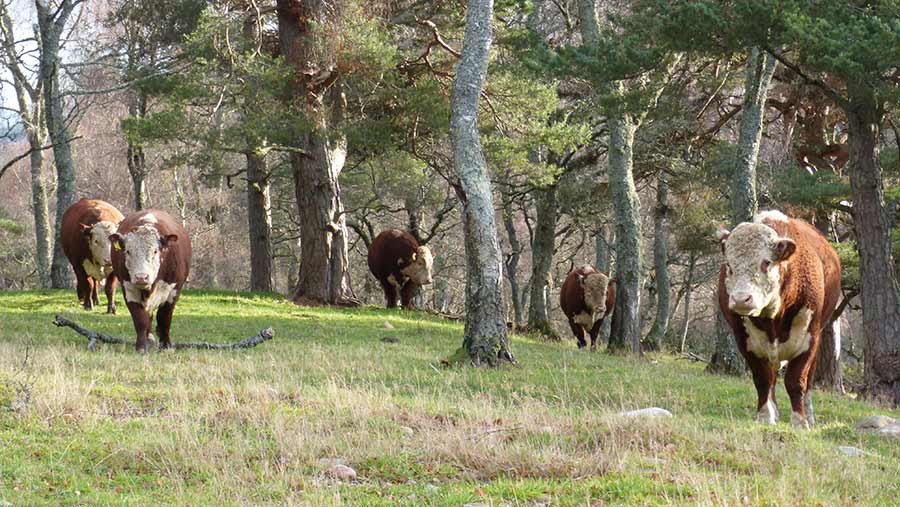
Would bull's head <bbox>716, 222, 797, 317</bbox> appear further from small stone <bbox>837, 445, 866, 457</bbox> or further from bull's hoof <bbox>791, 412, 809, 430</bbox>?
small stone <bbox>837, 445, 866, 457</bbox>

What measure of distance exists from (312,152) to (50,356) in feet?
41.7

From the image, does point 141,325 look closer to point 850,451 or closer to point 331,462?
point 331,462

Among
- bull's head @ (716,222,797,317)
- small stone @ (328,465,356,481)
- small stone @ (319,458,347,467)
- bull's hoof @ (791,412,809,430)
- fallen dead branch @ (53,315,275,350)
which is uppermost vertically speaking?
bull's head @ (716,222,797,317)

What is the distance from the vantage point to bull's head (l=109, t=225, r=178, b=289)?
42.4ft

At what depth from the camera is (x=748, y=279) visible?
9109 mm

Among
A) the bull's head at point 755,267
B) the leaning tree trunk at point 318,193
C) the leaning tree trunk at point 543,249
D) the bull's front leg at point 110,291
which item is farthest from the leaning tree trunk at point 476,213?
the leaning tree trunk at point 543,249

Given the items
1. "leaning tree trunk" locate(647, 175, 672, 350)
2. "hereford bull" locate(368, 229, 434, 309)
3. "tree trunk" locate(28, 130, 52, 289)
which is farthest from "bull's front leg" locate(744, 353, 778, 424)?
"tree trunk" locate(28, 130, 52, 289)

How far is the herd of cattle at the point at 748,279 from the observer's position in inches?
364

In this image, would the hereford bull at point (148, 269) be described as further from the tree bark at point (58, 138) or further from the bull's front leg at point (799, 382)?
the tree bark at point (58, 138)

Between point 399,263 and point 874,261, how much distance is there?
16.3m

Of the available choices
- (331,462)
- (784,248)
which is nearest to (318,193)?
(784,248)

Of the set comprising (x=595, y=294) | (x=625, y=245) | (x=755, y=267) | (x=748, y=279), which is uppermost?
(x=625, y=245)

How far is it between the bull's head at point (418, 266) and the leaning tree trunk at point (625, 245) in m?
9.85

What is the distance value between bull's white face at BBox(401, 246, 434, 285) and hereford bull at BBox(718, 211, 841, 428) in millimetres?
18488
